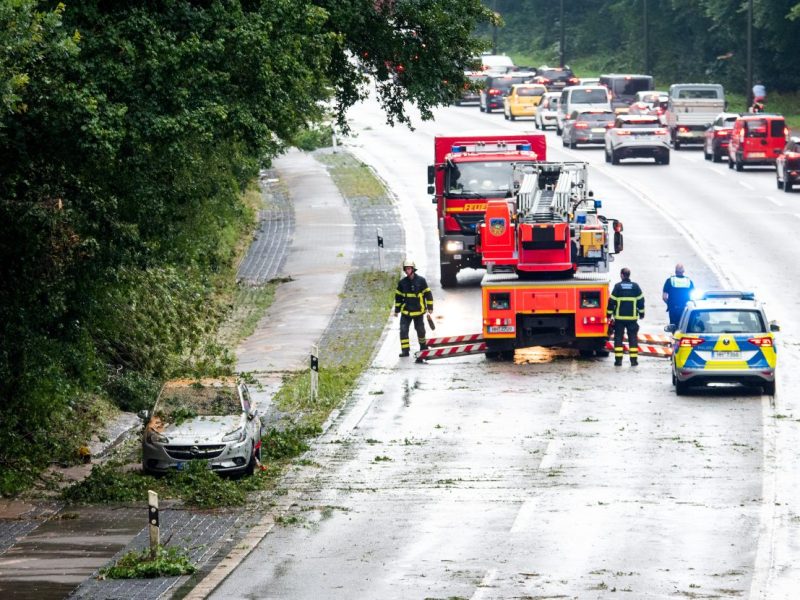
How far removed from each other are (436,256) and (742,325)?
16647 mm

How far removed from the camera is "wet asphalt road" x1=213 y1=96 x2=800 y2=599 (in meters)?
17.0

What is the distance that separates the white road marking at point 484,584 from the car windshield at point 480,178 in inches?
823

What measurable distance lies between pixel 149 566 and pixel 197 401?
244 inches

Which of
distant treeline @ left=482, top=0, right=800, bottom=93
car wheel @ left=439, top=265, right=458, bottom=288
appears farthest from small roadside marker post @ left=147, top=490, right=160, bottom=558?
distant treeline @ left=482, top=0, right=800, bottom=93

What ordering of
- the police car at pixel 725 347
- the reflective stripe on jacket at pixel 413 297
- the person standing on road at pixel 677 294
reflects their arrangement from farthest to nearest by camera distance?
1. the person standing on road at pixel 677 294
2. the reflective stripe on jacket at pixel 413 297
3. the police car at pixel 725 347

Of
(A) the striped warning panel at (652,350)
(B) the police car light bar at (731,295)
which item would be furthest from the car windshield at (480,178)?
(B) the police car light bar at (731,295)

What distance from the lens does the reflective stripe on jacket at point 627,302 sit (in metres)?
29.6

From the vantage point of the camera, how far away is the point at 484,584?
16.7m

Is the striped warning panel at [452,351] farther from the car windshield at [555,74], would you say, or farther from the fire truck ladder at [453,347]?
the car windshield at [555,74]

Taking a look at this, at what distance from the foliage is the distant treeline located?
2187 inches

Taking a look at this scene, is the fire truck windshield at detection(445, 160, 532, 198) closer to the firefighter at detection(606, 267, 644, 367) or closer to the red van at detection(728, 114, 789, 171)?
the firefighter at detection(606, 267, 644, 367)

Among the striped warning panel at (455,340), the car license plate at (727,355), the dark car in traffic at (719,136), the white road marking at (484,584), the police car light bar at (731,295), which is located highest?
the dark car in traffic at (719,136)

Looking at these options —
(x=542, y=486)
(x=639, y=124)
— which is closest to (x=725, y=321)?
(x=542, y=486)

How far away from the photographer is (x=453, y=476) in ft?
72.4
